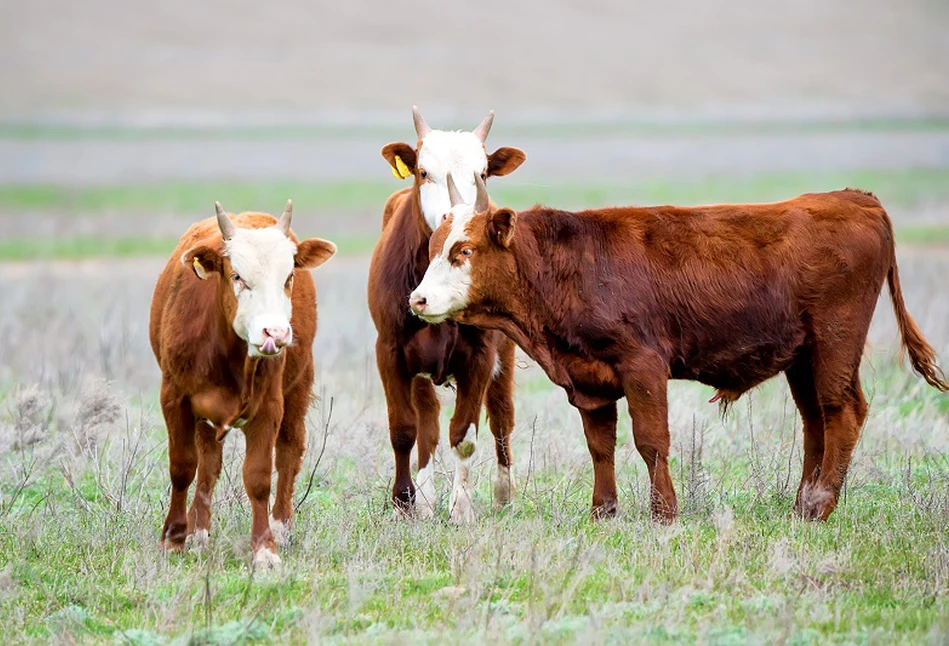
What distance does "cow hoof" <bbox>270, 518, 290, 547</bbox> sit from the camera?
853 cm

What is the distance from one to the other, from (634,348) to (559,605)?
234 cm

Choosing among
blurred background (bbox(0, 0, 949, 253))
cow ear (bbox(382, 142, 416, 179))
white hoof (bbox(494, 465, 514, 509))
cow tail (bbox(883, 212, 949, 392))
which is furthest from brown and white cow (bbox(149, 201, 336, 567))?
blurred background (bbox(0, 0, 949, 253))

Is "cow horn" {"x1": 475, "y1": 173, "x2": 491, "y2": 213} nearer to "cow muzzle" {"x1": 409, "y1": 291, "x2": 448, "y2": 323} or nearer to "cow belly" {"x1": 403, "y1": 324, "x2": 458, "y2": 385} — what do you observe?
"cow muzzle" {"x1": 409, "y1": 291, "x2": 448, "y2": 323}

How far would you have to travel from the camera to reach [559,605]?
7.01 m

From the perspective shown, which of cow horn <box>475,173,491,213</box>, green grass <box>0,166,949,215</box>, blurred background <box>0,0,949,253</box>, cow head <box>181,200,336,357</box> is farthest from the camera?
blurred background <box>0,0,949,253</box>

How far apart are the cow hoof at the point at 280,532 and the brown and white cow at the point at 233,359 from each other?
0.03ft

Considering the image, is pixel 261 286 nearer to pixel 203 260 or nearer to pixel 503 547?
pixel 203 260

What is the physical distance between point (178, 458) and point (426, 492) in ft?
6.47

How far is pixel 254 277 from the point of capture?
798 centimetres

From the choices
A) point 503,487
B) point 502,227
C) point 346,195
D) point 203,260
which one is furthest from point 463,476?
point 346,195

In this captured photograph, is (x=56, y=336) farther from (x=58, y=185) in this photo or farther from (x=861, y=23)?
(x=861, y=23)

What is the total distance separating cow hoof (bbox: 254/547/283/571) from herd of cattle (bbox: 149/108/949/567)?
208 millimetres

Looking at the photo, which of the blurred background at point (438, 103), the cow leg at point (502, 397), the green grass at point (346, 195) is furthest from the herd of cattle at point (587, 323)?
the blurred background at point (438, 103)

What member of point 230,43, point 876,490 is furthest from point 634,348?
point 230,43
